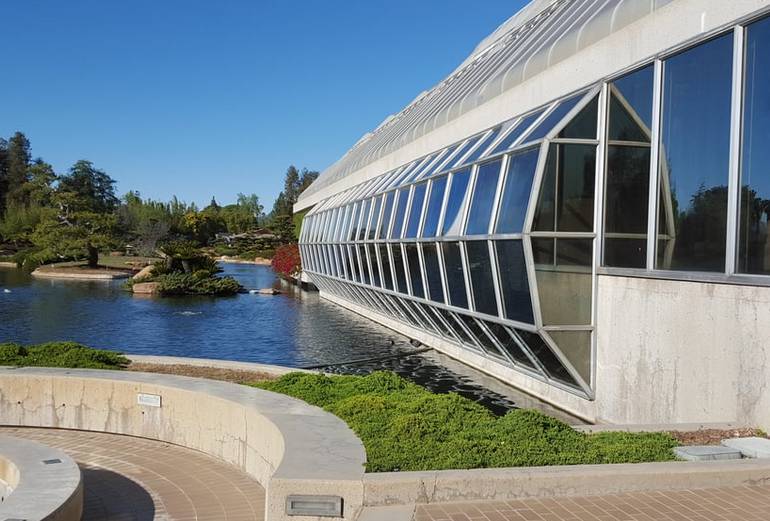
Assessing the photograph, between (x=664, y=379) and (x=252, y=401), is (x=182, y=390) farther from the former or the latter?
(x=664, y=379)

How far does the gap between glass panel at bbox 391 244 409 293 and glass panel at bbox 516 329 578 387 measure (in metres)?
7.69

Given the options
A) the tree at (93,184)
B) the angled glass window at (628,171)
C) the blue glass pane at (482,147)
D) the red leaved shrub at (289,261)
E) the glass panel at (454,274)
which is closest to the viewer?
the angled glass window at (628,171)

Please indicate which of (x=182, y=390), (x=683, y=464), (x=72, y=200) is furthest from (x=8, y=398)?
(x=72, y=200)

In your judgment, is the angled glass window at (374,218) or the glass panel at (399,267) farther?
the angled glass window at (374,218)

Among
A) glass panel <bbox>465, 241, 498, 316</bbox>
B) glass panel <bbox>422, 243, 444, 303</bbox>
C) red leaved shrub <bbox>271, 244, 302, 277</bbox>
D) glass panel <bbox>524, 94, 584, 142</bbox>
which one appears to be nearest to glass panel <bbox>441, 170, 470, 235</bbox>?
glass panel <bbox>465, 241, 498, 316</bbox>

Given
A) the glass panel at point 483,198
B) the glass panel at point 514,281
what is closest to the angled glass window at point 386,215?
the glass panel at point 483,198

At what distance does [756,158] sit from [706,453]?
393 centimetres

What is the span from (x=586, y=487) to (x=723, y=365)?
3.78 meters

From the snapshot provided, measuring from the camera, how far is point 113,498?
826 centimetres

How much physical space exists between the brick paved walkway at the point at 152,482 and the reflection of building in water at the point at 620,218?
229 inches

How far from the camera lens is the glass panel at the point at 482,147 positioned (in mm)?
14788

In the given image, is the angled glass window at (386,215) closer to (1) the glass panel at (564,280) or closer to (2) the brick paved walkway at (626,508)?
(1) the glass panel at (564,280)

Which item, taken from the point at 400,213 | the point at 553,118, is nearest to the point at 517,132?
the point at 553,118

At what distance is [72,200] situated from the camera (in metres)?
59.2
